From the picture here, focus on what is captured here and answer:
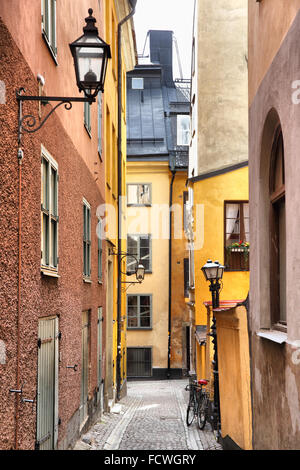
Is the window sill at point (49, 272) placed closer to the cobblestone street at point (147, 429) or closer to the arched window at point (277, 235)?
the arched window at point (277, 235)

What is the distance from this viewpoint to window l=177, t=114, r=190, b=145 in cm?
3591

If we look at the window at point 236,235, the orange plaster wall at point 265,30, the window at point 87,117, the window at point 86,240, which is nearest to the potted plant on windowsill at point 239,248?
the window at point 236,235

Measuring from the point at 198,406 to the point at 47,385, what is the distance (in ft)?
26.1

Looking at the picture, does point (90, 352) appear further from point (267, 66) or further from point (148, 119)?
point (148, 119)

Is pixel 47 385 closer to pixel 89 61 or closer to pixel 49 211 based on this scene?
pixel 49 211

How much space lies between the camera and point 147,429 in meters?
15.8

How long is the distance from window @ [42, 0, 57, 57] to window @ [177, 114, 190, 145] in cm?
2630

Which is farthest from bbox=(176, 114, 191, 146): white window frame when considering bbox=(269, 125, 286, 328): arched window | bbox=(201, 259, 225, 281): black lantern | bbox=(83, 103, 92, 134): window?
bbox=(269, 125, 286, 328): arched window

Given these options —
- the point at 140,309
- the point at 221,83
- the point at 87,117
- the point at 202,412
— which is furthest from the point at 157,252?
the point at 87,117

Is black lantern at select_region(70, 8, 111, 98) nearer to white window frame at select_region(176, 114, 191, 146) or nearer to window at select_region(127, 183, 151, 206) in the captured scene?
window at select_region(127, 183, 151, 206)

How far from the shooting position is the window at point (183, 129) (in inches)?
1414

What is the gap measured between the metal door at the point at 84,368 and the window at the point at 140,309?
2013 cm
